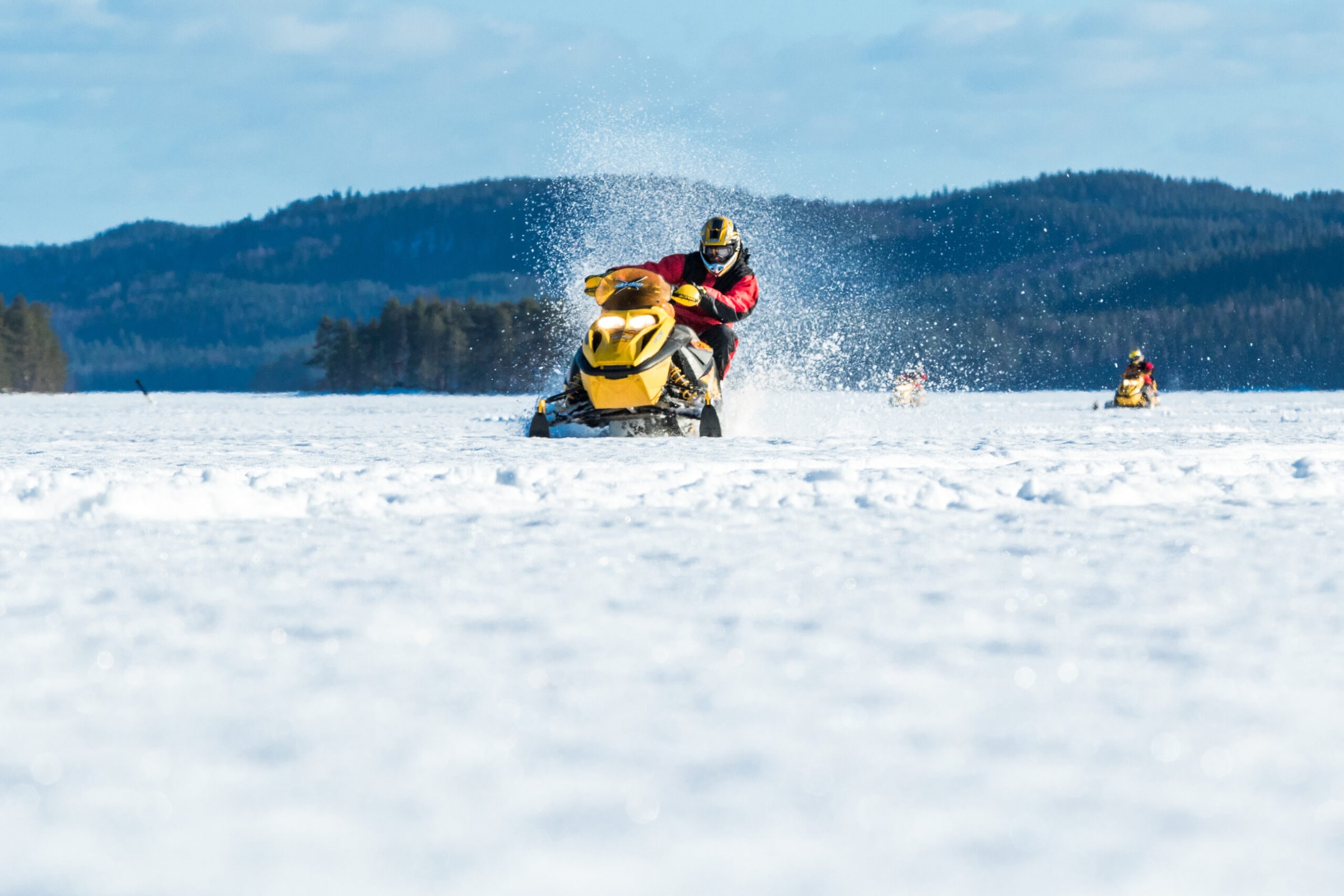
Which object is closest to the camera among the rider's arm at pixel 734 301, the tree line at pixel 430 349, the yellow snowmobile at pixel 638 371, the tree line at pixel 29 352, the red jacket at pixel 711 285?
the yellow snowmobile at pixel 638 371

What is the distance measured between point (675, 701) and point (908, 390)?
73.5 feet

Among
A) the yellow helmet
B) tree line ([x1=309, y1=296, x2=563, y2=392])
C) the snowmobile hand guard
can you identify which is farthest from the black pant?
tree line ([x1=309, y1=296, x2=563, y2=392])

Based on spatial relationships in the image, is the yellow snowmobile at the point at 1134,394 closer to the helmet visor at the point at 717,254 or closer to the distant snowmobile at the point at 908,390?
the distant snowmobile at the point at 908,390

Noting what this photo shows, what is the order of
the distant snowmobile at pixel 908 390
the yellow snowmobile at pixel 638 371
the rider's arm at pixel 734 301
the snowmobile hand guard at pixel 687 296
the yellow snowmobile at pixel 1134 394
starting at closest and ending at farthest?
the yellow snowmobile at pixel 638 371
the snowmobile hand guard at pixel 687 296
the rider's arm at pixel 734 301
the yellow snowmobile at pixel 1134 394
the distant snowmobile at pixel 908 390

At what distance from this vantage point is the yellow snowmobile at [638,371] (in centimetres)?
1014

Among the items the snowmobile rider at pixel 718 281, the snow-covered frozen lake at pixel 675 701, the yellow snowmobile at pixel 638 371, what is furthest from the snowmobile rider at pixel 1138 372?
the snow-covered frozen lake at pixel 675 701

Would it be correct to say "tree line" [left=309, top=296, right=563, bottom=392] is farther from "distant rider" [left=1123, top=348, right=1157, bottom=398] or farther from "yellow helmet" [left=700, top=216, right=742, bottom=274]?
"yellow helmet" [left=700, top=216, right=742, bottom=274]

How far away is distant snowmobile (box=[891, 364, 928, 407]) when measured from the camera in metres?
24.2

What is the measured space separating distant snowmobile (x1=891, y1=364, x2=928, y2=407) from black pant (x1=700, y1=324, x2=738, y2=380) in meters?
12.9

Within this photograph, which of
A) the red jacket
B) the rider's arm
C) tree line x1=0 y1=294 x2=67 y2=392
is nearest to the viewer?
the rider's arm

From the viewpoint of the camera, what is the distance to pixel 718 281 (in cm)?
1134

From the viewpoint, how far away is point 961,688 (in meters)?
2.45

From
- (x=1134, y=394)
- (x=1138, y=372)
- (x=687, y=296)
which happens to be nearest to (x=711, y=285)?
(x=687, y=296)

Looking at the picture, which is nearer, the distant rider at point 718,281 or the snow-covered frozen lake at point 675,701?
the snow-covered frozen lake at point 675,701
